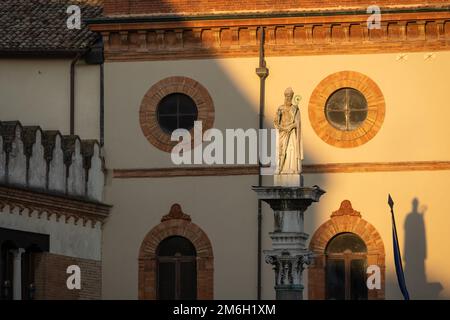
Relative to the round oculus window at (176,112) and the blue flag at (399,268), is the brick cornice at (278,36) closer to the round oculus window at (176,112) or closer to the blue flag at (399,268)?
the round oculus window at (176,112)

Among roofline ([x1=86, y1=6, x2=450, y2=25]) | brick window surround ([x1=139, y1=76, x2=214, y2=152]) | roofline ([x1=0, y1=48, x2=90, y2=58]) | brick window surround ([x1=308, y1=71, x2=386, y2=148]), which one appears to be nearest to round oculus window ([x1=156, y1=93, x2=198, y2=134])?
brick window surround ([x1=139, y1=76, x2=214, y2=152])

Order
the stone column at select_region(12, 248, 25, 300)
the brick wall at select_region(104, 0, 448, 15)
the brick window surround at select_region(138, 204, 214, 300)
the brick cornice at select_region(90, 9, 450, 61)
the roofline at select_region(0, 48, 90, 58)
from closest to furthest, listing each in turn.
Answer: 1. the stone column at select_region(12, 248, 25, 300)
2. the brick cornice at select_region(90, 9, 450, 61)
3. the brick window surround at select_region(138, 204, 214, 300)
4. the brick wall at select_region(104, 0, 448, 15)
5. the roofline at select_region(0, 48, 90, 58)

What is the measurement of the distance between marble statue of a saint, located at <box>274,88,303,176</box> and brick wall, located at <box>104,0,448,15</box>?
6.75 m

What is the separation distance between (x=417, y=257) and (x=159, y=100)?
258 inches

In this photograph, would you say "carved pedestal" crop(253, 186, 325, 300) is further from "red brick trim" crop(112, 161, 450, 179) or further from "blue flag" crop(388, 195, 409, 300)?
"red brick trim" crop(112, 161, 450, 179)

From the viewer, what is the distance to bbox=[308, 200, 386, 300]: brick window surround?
43812 mm

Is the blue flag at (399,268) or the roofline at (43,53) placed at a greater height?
the roofline at (43,53)

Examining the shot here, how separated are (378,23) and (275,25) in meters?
2.20

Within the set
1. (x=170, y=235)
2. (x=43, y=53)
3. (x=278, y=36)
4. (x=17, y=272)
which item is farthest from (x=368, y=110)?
(x=17, y=272)

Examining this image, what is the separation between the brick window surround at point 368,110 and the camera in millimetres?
44281

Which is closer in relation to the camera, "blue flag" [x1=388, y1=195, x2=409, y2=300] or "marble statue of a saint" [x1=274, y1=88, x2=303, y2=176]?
"marble statue of a saint" [x1=274, y1=88, x2=303, y2=176]

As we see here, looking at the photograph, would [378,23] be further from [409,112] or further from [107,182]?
[107,182]

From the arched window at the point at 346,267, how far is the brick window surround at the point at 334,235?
0.41 feet

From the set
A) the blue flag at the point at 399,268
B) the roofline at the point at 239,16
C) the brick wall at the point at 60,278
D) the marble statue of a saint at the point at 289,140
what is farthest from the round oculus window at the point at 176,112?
the marble statue of a saint at the point at 289,140
